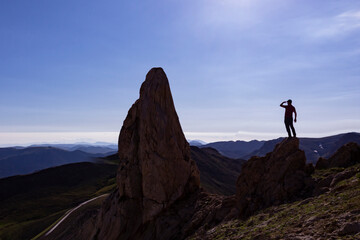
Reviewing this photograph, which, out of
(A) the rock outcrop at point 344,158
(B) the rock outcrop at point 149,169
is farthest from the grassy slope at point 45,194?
(A) the rock outcrop at point 344,158

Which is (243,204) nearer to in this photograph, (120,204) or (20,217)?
(120,204)

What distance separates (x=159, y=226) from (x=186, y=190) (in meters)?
5.03

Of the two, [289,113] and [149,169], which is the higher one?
[289,113]

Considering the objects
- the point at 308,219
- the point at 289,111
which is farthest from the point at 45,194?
the point at 308,219

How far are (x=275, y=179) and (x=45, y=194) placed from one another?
145270 millimetres

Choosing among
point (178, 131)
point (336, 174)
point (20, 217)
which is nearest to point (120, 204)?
point (178, 131)

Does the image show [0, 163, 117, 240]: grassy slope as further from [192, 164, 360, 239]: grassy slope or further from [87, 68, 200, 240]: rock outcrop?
[192, 164, 360, 239]: grassy slope

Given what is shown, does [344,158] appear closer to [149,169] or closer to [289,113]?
[289,113]

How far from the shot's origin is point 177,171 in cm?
2672

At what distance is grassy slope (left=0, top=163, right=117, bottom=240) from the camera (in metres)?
79.8

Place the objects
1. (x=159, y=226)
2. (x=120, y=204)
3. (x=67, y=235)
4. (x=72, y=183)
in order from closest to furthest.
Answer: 1. (x=159, y=226)
2. (x=120, y=204)
3. (x=67, y=235)
4. (x=72, y=183)

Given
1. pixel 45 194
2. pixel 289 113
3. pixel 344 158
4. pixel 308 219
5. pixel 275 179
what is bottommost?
pixel 45 194

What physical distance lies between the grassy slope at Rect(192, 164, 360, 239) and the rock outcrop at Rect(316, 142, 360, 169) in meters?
1.56

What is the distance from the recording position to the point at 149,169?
25.9 meters
